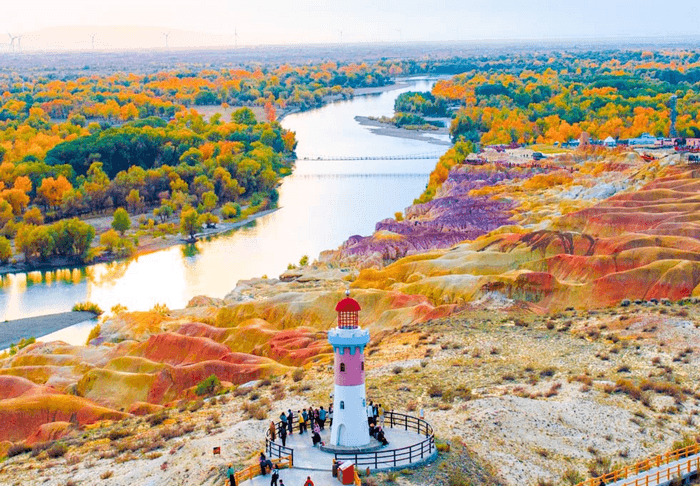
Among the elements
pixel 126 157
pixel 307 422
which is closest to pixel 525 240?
pixel 307 422

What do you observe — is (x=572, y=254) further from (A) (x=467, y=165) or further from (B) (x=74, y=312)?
(A) (x=467, y=165)

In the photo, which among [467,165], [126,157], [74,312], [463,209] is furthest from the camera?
[126,157]

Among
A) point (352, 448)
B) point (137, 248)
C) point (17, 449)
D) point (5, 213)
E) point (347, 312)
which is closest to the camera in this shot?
point (352, 448)

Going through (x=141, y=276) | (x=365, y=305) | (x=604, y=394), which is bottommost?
(x=141, y=276)

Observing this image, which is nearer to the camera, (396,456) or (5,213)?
(396,456)

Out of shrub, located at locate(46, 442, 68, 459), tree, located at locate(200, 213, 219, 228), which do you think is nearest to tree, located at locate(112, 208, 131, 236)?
tree, located at locate(200, 213, 219, 228)

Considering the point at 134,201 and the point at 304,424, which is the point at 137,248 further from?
the point at 304,424

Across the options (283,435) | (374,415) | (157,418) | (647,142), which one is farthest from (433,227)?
(283,435)
